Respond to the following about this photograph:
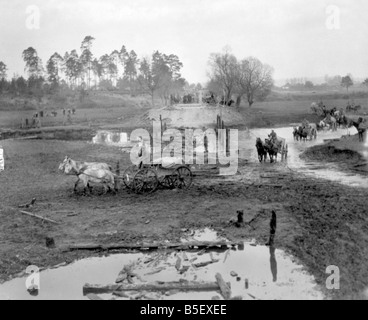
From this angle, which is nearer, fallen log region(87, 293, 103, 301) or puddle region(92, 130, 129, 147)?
fallen log region(87, 293, 103, 301)

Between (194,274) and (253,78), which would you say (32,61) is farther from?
(194,274)

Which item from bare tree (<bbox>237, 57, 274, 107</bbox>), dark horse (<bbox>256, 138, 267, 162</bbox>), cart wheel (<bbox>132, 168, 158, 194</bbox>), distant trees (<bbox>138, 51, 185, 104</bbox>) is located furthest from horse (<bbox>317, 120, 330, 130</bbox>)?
distant trees (<bbox>138, 51, 185, 104</bbox>)

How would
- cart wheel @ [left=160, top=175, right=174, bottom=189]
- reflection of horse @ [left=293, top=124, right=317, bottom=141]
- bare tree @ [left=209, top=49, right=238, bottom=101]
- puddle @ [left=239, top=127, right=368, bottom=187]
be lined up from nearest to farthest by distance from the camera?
cart wheel @ [left=160, top=175, right=174, bottom=189] → puddle @ [left=239, top=127, right=368, bottom=187] → reflection of horse @ [left=293, top=124, right=317, bottom=141] → bare tree @ [left=209, top=49, right=238, bottom=101]

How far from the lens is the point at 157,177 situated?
658 inches

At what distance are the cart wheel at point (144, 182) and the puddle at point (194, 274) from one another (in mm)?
5843

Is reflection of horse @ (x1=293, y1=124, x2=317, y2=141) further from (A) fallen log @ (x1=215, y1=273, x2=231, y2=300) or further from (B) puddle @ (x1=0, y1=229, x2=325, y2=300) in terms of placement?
(A) fallen log @ (x1=215, y1=273, x2=231, y2=300)

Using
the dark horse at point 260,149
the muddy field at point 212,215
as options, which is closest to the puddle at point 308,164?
the muddy field at point 212,215

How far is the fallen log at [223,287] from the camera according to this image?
856 centimetres

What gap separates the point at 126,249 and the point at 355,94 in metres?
85.9

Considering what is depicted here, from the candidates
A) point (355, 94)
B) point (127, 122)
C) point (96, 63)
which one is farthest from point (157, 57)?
point (127, 122)

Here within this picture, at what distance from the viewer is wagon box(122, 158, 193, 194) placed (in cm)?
1658

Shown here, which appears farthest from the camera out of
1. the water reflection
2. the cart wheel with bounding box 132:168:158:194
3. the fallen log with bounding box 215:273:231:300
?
the cart wheel with bounding box 132:168:158:194

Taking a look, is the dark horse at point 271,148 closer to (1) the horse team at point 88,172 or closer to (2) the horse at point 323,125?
(1) the horse team at point 88,172

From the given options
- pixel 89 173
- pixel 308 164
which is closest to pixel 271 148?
pixel 308 164
